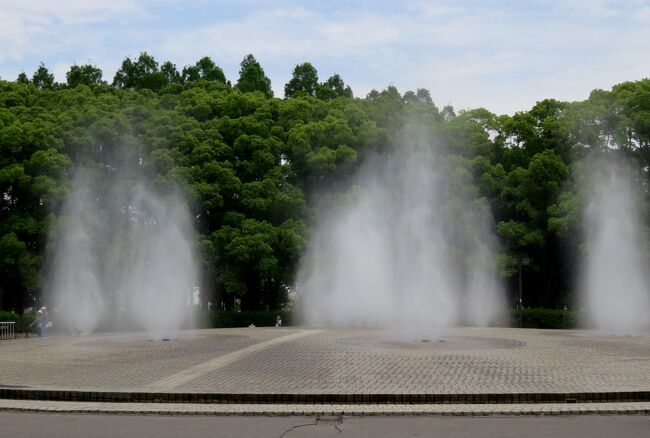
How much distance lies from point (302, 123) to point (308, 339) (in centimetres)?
2297

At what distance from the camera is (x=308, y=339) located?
88.1ft

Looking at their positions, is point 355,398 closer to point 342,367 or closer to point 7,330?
point 342,367

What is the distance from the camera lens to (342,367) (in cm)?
1831

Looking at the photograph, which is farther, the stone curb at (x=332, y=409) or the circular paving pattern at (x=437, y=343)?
the circular paving pattern at (x=437, y=343)

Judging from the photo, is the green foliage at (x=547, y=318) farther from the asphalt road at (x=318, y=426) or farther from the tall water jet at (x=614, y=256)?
the asphalt road at (x=318, y=426)

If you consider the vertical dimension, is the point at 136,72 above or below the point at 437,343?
above

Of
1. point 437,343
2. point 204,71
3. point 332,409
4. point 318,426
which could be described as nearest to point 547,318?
point 437,343

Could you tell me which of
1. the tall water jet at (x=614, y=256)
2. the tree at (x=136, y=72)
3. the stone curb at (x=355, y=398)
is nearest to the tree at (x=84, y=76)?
the tree at (x=136, y=72)

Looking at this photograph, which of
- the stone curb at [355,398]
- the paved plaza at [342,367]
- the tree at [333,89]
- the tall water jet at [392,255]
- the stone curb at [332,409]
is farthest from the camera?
the tree at [333,89]

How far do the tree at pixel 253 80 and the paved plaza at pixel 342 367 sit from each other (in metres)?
40.6

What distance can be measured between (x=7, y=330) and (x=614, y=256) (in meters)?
28.6

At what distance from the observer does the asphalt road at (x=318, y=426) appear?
11.2 meters

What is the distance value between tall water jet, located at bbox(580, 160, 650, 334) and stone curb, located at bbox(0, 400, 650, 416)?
23712mm

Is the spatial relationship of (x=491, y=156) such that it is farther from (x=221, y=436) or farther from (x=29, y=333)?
(x=221, y=436)
